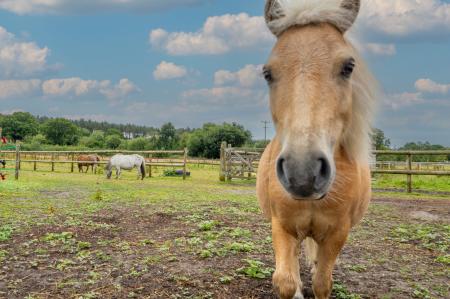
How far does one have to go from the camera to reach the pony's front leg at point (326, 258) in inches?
110

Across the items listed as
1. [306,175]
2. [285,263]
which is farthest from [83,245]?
[306,175]

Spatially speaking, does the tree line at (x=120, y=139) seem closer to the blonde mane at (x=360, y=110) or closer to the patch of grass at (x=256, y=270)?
the patch of grass at (x=256, y=270)

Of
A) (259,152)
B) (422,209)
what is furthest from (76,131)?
(422,209)

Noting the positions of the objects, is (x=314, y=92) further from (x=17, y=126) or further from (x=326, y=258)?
(x=17, y=126)

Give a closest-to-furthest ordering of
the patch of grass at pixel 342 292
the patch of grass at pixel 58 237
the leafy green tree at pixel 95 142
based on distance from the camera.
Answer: the patch of grass at pixel 342 292 → the patch of grass at pixel 58 237 → the leafy green tree at pixel 95 142

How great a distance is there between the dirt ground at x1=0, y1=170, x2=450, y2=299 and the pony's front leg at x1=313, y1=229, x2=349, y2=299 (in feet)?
2.12

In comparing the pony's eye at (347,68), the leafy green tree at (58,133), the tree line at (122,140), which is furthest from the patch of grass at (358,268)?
the leafy green tree at (58,133)

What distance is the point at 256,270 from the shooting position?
4023 millimetres

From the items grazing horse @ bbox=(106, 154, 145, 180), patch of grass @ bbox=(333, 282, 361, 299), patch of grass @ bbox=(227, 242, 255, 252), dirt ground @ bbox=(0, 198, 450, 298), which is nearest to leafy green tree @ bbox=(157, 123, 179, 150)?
grazing horse @ bbox=(106, 154, 145, 180)

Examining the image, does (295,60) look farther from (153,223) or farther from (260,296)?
(153,223)

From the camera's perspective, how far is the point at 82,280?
3678mm

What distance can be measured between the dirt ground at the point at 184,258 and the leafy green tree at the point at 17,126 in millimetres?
92526

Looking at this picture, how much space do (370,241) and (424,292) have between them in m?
1.92

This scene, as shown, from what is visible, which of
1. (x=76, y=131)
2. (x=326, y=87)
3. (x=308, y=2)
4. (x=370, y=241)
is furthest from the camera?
(x=76, y=131)
